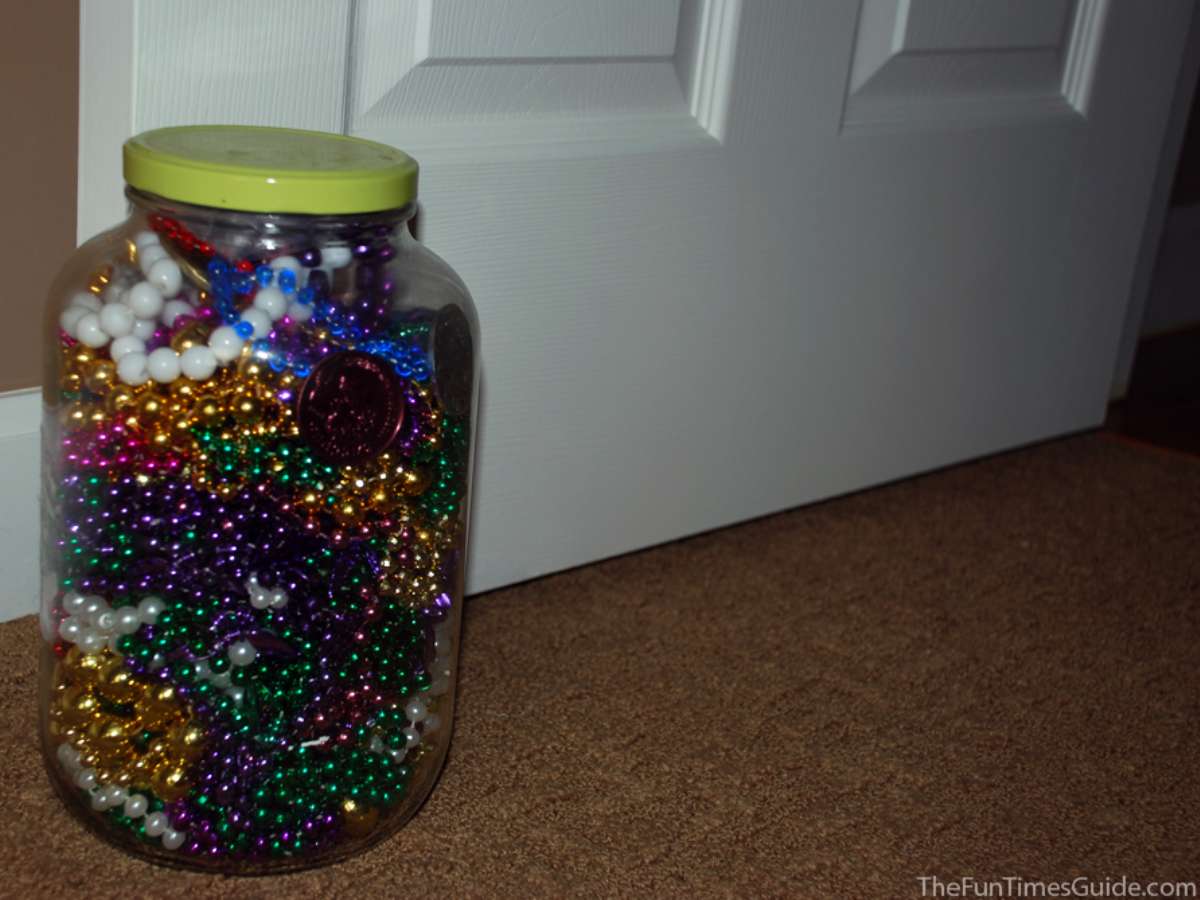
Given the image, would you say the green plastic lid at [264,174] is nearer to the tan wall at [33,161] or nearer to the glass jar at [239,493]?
the glass jar at [239,493]

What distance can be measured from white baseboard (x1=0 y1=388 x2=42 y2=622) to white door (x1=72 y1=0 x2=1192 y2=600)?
16 centimetres

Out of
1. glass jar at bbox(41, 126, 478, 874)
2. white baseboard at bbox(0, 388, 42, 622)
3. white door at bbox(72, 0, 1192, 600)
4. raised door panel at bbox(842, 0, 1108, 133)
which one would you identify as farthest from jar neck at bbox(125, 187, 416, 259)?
raised door panel at bbox(842, 0, 1108, 133)

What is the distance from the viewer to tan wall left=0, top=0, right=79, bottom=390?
2.85 ft

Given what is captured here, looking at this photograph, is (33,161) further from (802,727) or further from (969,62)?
(969,62)

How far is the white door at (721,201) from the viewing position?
931 mm

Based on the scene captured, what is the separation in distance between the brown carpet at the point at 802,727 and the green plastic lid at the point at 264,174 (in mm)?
372

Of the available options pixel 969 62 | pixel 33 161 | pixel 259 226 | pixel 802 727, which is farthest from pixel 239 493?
pixel 969 62

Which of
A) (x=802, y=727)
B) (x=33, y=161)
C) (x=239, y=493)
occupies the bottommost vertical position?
(x=802, y=727)

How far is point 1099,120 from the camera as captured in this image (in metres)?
1.50

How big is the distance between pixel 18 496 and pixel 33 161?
239mm

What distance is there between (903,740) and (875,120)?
1.86 ft

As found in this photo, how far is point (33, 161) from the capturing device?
→ 900 millimetres

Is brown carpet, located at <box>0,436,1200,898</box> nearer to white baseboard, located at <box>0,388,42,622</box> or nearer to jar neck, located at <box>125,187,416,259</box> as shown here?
white baseboard, located at <box>0,388,42,622</box>

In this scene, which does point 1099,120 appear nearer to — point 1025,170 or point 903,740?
point 1025,170
